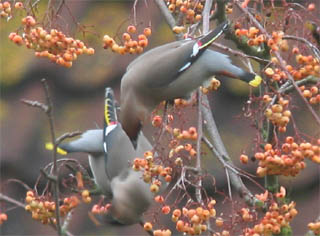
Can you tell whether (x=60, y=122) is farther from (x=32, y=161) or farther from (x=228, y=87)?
(x=228, y=87)

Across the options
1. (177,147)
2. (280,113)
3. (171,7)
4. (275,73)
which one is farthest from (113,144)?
(280,113)

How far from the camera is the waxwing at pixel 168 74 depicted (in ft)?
9.61

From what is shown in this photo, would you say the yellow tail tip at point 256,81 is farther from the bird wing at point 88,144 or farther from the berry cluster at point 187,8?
the bird wing at point 88,144

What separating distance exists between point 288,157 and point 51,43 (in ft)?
2.60

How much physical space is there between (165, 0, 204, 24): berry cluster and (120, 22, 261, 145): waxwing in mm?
74

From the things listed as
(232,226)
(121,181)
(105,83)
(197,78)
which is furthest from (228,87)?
(232,226)

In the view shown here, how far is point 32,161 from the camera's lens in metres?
6.22

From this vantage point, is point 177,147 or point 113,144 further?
point 113,144

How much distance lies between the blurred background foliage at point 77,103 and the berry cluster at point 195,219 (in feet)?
11.2

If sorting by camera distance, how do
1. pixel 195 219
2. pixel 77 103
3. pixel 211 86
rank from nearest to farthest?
pixel 195 219
pixel 211 86
pixel 77 103

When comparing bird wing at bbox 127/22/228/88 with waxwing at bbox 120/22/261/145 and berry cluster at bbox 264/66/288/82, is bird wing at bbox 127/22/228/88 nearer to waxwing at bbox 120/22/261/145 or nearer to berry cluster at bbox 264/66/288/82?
waxwing at bbox 120/22/261/145

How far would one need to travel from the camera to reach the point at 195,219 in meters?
2.38

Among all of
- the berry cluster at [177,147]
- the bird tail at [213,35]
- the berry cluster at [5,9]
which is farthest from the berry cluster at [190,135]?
the berry cluster at [5,9]

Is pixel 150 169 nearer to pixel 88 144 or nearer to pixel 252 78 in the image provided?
pixel 252 78
